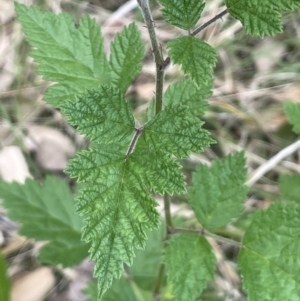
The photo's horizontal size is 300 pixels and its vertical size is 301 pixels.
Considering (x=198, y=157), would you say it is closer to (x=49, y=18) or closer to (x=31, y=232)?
(x=31, y=232)

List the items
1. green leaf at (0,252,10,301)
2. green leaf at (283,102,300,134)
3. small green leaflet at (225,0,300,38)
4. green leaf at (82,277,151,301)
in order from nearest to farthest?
small green leaflet at (225,0,300,38) < green leaf at (283,102,300,134) < green leaf at (82,277,151,301) < green leaf at (0,252,10,301)

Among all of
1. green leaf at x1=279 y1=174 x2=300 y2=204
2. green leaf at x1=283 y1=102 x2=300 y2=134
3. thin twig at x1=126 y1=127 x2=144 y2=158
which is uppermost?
thin twig at x1=126 y1=127 x2=144 y2=158

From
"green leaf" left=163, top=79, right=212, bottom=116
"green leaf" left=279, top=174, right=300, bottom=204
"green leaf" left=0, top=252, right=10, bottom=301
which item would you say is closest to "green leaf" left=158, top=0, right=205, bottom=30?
"green leaf" left=163, top=79, right=212, bottom=116

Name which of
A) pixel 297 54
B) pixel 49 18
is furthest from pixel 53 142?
pixel 297 54

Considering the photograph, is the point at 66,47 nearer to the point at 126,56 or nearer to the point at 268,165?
the point at 126,56

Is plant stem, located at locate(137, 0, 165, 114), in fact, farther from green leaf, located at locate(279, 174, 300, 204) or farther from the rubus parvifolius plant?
green leaf, located at locate(279, 174, 300, 204)

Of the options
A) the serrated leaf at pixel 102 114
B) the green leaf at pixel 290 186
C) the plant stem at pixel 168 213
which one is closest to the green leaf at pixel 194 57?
the serrated leaf at pixel 102 114
